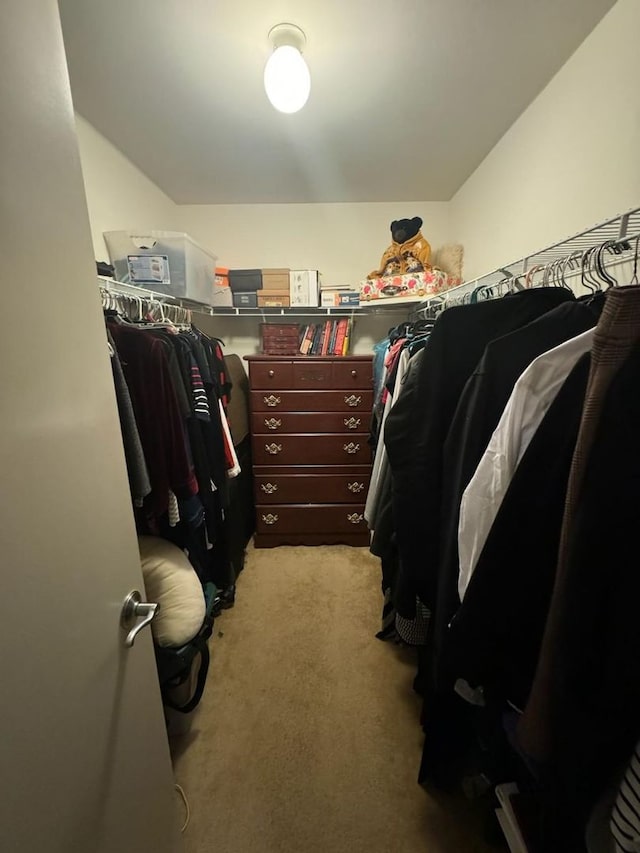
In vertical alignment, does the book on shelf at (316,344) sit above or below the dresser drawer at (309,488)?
above

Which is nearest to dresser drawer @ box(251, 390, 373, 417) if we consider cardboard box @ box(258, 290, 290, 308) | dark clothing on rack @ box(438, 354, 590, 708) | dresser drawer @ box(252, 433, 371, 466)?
dresser drawer @ box(252, 433, 371, 466)

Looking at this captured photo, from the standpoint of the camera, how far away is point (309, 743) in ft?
4.08

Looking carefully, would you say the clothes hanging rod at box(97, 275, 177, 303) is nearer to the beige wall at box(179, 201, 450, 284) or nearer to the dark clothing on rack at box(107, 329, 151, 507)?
the dark clothing on rack at box(107, 329, 151, 507)

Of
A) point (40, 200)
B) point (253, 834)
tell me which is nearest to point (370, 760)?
point (253, 834)

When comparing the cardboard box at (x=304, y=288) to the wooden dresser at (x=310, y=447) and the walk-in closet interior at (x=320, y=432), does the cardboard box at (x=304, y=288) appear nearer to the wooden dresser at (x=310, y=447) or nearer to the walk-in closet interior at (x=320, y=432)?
the walk-in closet interior at (x=320, y=432)

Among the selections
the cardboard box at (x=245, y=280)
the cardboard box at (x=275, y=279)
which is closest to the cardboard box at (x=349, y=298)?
the cardboard box at (x=275, y=279)

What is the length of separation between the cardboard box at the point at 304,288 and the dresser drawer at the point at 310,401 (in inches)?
24.3

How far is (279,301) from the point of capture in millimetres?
2244

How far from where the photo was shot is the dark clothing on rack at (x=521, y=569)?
1.81ft

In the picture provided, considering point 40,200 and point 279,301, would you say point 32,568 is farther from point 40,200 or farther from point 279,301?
point 279,301

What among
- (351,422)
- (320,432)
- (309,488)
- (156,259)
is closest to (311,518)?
(309,488)

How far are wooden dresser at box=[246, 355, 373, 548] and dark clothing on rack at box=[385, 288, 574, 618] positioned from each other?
1.25m

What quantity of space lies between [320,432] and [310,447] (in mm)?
121

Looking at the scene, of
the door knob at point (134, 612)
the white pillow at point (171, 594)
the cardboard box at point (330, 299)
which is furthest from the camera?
the cardboard box at point (330, 299)
